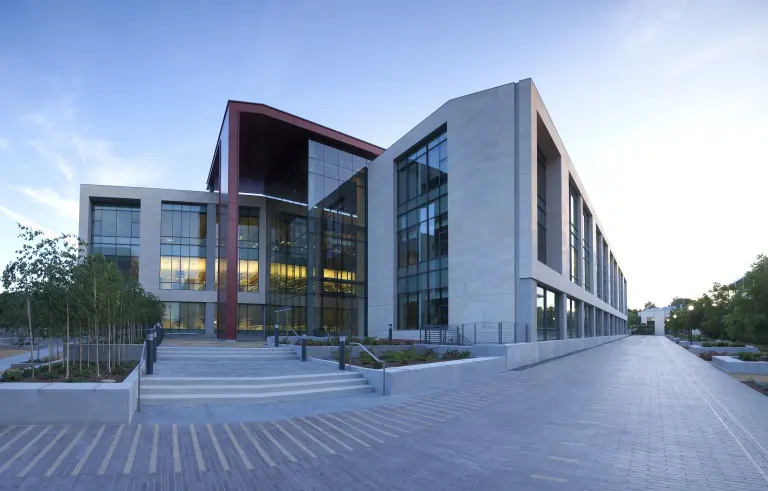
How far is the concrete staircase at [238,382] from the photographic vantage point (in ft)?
37.7

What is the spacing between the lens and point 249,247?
4694cm

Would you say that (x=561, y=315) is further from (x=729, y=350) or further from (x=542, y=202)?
(x=729, y=350)

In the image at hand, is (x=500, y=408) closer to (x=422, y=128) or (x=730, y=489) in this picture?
(x=730, y=489)

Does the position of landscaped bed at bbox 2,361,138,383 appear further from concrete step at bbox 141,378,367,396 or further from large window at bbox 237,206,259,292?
large window at bbox 237,206,259,292

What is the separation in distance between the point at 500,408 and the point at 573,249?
34.6 metres

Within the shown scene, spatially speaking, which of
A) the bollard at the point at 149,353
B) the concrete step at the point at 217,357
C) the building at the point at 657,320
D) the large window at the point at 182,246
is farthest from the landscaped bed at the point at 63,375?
the building at the point at 657,320

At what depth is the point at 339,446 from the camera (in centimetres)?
785

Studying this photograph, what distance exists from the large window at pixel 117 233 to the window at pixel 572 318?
127 feet

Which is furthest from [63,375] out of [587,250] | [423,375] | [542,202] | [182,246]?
[587,250]

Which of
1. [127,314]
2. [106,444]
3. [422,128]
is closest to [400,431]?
[106,444]

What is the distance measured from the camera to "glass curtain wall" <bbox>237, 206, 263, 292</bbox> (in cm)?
4669

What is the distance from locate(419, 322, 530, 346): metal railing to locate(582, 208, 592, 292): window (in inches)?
1020

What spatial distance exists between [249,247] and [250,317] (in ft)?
21.9

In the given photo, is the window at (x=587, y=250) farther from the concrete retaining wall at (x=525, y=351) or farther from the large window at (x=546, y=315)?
the concrete retaining wall at (x=525, y=351)
